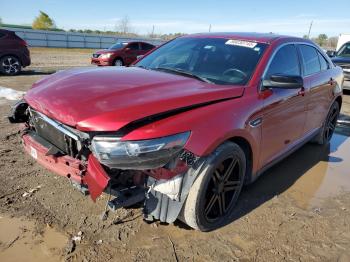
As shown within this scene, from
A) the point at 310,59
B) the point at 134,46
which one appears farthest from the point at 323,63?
the point at 134,46

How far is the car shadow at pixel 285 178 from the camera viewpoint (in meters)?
3.90

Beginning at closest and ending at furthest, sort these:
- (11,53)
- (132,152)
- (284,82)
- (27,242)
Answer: (132,152) → (27,242) → (284,82) → (11,53)

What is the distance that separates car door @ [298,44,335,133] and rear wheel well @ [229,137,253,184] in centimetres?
157

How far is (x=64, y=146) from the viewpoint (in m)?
3.00

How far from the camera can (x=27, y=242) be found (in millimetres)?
3031

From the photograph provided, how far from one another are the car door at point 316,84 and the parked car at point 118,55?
13.6 metres

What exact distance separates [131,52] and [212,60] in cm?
1513

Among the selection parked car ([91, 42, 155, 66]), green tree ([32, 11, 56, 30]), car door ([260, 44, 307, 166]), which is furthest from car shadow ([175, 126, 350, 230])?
green tree ([32, 11, 56, 30])

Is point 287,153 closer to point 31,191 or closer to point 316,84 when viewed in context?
point 316,84

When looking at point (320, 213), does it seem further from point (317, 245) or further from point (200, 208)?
point (200, 208)

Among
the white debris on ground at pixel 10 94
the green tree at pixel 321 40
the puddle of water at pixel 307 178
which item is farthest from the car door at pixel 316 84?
the green tree at pixel 321 40

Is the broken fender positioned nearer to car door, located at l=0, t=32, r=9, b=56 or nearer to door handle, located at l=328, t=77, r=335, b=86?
door handle, located at l=328, t=77, r=335, b=86

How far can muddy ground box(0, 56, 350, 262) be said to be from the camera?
2.98 meters

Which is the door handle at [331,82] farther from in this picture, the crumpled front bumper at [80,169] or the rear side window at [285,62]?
the crumpled front bumper at [80,169]
